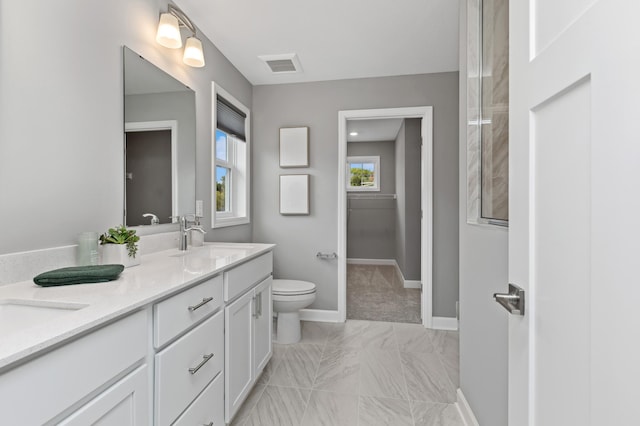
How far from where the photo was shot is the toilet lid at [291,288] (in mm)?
2461

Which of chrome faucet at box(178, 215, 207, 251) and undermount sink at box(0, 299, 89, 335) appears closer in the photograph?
undermount sink at box(0, 299, 89, 335)

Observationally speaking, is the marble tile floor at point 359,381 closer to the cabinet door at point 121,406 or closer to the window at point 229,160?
the cabinet door at point 121,406

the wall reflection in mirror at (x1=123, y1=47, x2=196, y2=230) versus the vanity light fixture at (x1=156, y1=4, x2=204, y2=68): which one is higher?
the vanity light fixture at (x1=156, y1=4, x2=204, y2=68)

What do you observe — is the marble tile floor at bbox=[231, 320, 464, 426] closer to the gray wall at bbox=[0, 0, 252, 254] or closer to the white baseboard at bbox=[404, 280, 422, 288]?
the gray wall at bbox=[0, 0, 252, 254]

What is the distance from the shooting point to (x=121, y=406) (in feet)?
2.71

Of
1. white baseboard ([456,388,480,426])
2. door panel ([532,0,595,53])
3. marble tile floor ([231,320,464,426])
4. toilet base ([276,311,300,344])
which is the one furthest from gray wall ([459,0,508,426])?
toilet base ([276,311,300,344])

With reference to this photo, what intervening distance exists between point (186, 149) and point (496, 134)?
5.90ft

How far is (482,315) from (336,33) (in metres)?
2.10

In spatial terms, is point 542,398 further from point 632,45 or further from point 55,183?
point 55,183

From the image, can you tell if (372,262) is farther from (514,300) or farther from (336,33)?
(514,300)

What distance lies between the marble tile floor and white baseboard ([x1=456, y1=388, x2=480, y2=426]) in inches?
1.6

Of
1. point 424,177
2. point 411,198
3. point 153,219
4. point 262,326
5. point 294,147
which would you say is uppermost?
point 294,147

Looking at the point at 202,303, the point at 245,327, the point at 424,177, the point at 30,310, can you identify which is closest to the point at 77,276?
the point at 30,310

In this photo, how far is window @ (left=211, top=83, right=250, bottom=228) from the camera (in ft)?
Answer: 8.09
